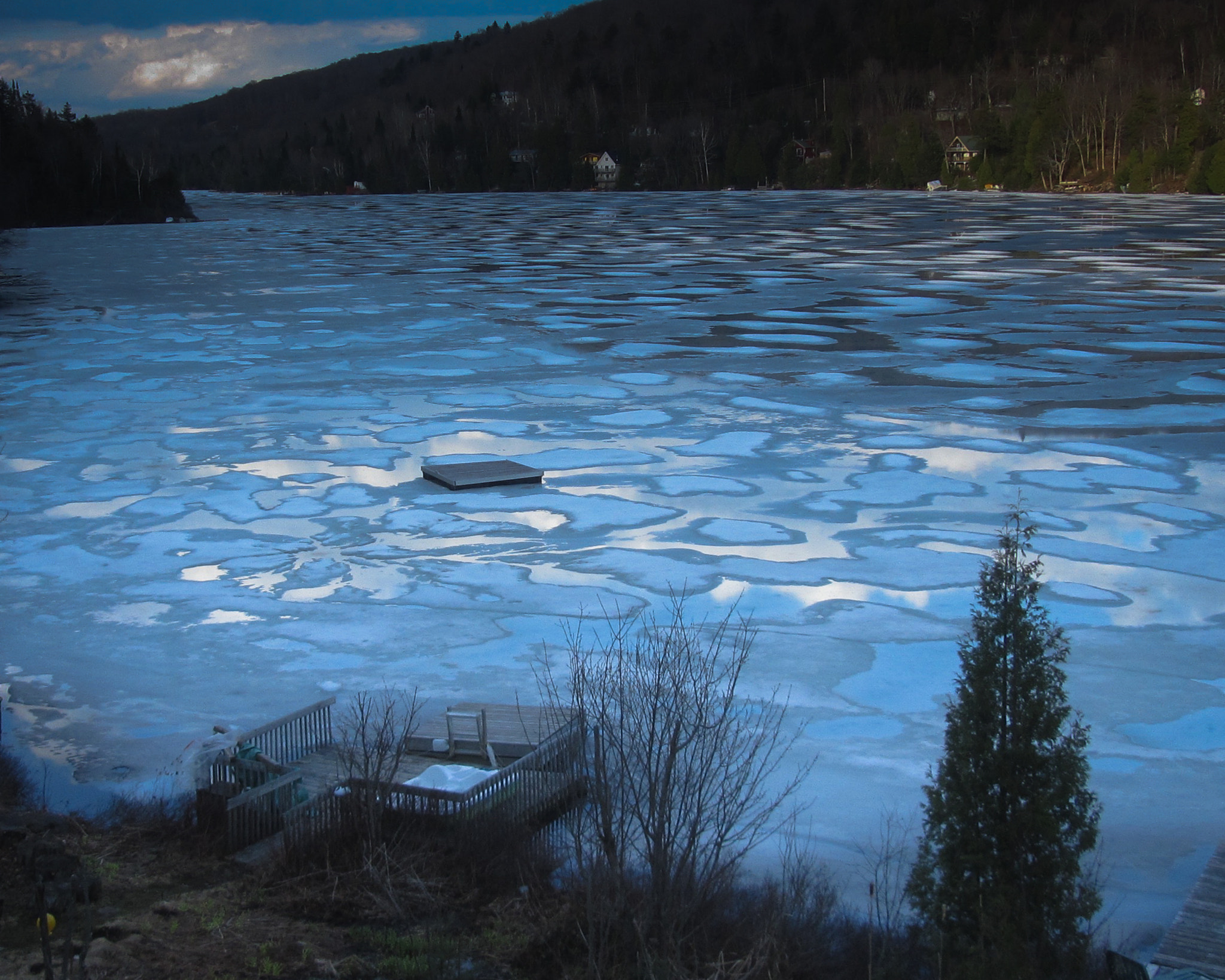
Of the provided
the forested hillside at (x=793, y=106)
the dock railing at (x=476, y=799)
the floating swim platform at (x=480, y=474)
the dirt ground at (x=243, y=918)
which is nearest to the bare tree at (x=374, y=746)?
the dock railing at (x=476, y=799)

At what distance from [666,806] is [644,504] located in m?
6.59

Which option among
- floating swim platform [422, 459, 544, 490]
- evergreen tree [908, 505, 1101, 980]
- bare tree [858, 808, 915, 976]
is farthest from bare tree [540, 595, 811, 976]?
floating swim platform [422, 459, 544, 490]

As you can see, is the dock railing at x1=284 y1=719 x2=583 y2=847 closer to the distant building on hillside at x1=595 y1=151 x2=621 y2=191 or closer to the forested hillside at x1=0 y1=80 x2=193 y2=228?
the forested hillside at x1=0 y1=80 x2=193 y2=228

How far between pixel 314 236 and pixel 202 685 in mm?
45529

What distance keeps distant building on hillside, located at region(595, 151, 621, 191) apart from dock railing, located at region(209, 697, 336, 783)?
361 ft

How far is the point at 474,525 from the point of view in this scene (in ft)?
36.7

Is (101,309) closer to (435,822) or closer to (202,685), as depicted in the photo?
(202,685)

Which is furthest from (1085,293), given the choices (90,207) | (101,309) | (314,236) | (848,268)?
(90,207)

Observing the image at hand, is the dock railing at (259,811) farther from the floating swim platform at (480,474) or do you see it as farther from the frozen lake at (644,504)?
the floating swim platform at (480,474)

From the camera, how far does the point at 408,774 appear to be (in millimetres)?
6949

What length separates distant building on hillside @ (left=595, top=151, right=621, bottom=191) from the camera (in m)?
115

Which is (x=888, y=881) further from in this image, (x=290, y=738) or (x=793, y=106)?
(x=793, y=106)

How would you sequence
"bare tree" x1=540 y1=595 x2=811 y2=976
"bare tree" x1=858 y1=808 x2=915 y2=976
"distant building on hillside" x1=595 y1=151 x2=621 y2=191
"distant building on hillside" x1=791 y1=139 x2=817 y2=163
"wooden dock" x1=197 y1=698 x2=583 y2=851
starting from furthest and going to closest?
"distant building on hillside" x1=595 y1=151 x2=621 y2=191, "distant building on hillside" x1=791 y1=139 x2=817 y2=163, "wooden dock" x1=197 y1=698 x2=583 y2=851, "bare tree" x1=858 y1=808 x2=915 y2=976, "bare tree" x1=540 y1=595 x2=811 y2=976

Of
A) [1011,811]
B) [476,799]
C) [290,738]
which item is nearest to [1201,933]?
[1011,811]
